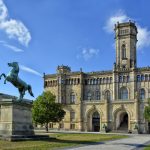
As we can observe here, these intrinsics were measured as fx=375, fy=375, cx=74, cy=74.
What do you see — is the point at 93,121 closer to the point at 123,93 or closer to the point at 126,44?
the point at 123,93

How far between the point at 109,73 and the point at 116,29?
16.1m

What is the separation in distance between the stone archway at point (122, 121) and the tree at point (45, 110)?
24089 mm

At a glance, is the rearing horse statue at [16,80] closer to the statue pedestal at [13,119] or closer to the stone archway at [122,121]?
the statue pedestal at [13,119]

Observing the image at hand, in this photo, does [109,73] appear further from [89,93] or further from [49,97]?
[49,97]

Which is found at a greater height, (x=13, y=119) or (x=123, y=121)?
(x=13, y=119)

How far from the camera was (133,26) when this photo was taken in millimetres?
124188

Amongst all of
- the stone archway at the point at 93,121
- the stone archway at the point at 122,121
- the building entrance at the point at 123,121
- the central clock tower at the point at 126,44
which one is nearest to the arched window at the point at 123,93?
the building entrance at the point at 123,121

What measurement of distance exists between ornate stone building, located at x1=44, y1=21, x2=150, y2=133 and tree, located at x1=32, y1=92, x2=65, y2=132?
21.1 meters

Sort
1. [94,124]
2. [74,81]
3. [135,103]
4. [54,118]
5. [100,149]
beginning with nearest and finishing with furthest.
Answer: [100,149] < [54,118] < [135,103] < [94,124] < [74,81]

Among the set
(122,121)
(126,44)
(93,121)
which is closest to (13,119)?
(122,121)

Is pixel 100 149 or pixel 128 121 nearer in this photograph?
pixel 100 149

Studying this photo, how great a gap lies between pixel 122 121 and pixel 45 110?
109ft

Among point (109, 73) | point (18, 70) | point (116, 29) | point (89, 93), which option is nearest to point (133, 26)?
point (116, 29)

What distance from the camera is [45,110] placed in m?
92.0
